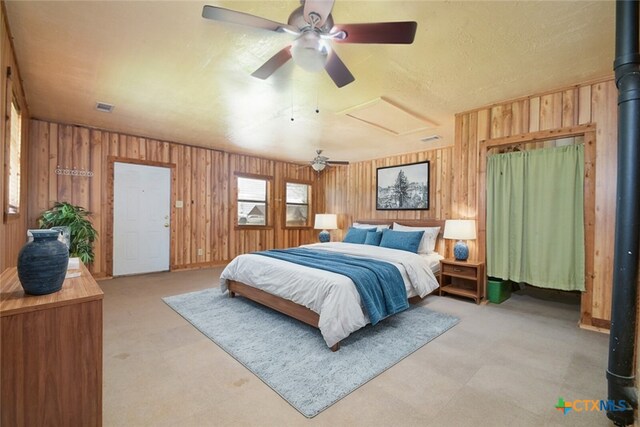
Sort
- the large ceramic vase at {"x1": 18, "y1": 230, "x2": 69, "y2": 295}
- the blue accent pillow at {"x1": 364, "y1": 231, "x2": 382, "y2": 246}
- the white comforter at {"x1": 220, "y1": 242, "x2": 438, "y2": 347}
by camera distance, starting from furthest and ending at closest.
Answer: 1. the blue accent pillow at {"x1": 364, "y1": 231, "x2": 382, "y2": 246}
2. the white comforter at {"x1": 220, "y1": 242, "x2": 438, "y2": 347}
3. the large ceramic vase at {"x1": 18, "y1": 230, "x2": 69, "y2": 295}

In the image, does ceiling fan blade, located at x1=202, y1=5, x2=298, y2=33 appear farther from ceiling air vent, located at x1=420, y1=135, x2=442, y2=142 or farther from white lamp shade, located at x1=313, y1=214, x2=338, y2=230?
white lamp shade, located at x1=313, y1=214, x2=338, y2=230

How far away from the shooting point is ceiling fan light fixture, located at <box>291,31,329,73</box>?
1674 millimetres

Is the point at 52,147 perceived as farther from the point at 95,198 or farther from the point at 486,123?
the point at 486,123

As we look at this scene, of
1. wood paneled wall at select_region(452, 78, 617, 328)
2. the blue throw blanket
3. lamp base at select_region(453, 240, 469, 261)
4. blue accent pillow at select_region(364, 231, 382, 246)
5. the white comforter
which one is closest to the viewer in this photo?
the white comforter

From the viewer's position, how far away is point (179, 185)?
5.38 metres

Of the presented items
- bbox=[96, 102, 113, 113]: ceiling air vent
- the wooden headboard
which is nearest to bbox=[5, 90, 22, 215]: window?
bbox=[96, 102, 113, 113]: ceiling air vent

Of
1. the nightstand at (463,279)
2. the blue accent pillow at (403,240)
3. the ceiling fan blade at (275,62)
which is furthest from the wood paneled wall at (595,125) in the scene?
the ceiling fan blade at (275,62)

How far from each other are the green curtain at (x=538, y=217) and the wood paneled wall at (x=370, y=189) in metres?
1.11

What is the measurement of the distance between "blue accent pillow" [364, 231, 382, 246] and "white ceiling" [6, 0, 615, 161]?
2080mm

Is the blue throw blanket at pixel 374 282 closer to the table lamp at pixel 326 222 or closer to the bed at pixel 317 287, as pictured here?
the bed at pixel 317 287

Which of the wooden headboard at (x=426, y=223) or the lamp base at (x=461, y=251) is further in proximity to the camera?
the wooden headboard at (x=426, y=223)

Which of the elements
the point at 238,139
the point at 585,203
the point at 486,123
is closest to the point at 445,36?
the point at 486,123

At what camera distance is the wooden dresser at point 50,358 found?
1116 mm

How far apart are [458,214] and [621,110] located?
2297mm
